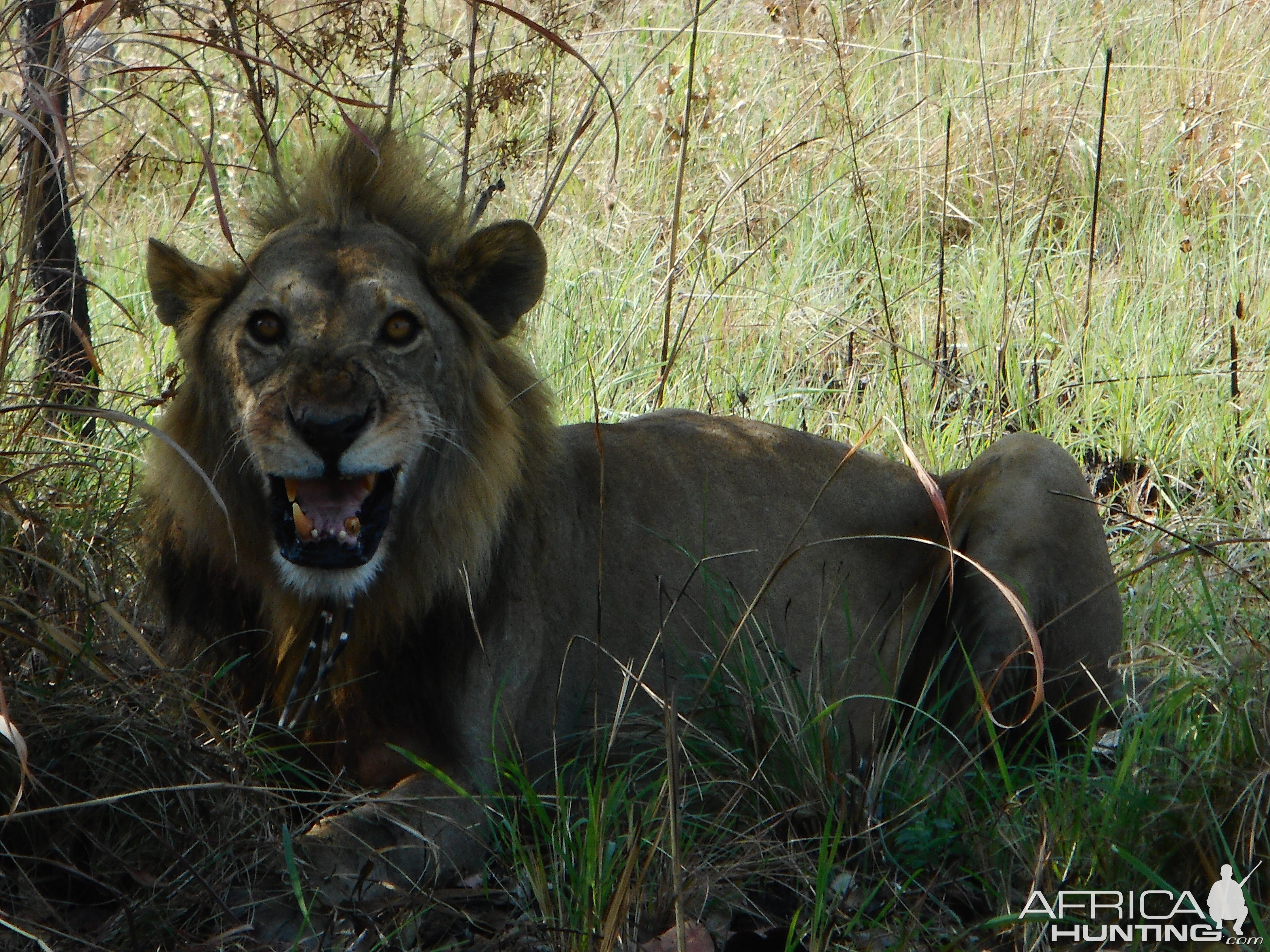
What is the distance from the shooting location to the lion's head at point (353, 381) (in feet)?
10.2

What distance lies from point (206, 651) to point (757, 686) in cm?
135

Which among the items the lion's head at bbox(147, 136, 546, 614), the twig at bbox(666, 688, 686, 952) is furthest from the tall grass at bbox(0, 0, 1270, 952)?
the lion's head at bbox(147, 136, 546, 614)

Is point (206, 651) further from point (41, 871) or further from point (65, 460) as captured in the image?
point (65, 460)

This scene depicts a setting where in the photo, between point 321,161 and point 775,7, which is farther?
point 775,7

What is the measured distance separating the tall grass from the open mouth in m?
0.40

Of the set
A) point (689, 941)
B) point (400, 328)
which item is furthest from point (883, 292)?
point (689, 941)

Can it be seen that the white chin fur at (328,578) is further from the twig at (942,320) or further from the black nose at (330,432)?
the twig at (942,320)

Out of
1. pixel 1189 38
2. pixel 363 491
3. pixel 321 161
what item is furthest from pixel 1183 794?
pixel 1189 38

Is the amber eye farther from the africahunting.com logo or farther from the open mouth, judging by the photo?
the africahunting.com logo

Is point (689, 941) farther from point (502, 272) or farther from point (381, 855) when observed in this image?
point (502, 272)

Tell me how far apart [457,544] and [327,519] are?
336 mm

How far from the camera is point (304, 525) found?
3.16 meters

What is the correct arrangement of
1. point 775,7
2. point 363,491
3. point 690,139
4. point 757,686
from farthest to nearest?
point 690,139, point 775,7, point 757,686, point 363,491

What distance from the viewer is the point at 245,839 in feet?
9.43
